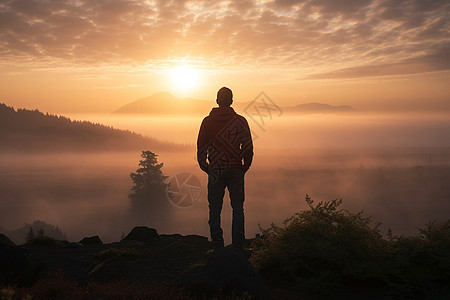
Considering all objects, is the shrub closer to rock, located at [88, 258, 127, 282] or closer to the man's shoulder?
the man's shoulder

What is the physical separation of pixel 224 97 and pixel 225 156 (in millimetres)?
1302

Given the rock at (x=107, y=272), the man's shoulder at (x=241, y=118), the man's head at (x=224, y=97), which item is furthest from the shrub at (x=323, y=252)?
the man's head at (x=224, y=97)

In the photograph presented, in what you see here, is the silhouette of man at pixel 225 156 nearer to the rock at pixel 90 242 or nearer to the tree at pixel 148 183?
the rock at pixel 90 242

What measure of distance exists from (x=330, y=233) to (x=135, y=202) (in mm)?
68898

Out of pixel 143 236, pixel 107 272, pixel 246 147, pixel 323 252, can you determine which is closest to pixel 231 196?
pixel 246 147

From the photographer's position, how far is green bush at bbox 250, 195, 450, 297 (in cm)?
591

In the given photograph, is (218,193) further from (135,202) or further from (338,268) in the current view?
(135,202)

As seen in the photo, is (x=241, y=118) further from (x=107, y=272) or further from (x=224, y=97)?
(x=107, y=272)

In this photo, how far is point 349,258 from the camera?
6.39m

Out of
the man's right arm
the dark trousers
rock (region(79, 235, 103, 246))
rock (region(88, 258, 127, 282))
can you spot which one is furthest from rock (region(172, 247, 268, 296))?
rock (region(79, 235, 103, 246))

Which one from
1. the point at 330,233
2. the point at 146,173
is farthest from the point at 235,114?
the point at 146,173

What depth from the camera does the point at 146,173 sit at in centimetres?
6819

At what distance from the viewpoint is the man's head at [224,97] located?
26.3 ft

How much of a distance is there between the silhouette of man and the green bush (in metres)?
1.03
